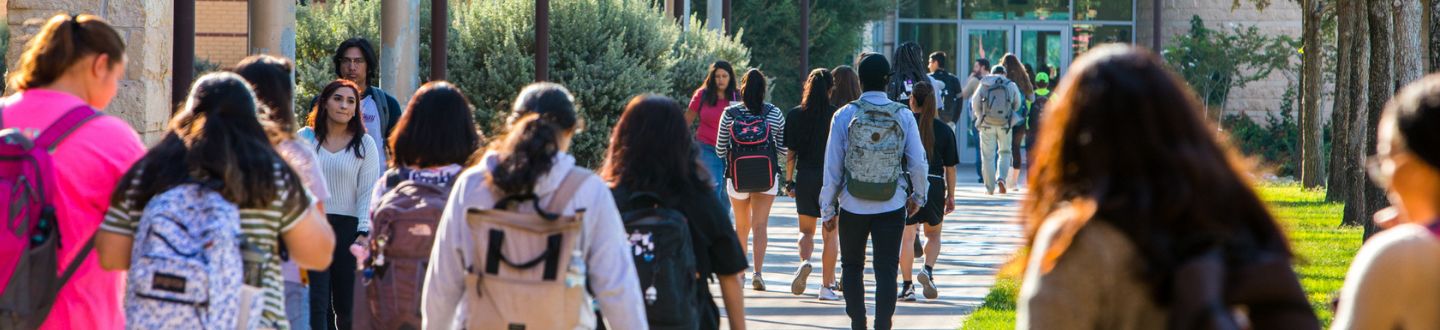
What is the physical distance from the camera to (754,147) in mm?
11281

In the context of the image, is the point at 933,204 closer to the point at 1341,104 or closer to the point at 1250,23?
the point at 1341,104

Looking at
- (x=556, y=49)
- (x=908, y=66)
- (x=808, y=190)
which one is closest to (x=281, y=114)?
(x=808, y=190)

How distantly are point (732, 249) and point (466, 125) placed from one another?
0.93m

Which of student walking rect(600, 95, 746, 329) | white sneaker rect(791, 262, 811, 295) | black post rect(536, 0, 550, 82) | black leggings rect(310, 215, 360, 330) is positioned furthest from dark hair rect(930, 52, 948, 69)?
student walking rect(600, 95, 746, 329)

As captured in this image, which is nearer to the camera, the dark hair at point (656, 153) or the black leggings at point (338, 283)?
the dark hair at point (656, 153)

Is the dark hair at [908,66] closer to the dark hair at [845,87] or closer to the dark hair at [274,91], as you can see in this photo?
the dark hair at [845,87]

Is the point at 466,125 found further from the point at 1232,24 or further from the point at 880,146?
the point at 1232,24

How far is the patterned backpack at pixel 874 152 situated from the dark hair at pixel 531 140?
3.73m

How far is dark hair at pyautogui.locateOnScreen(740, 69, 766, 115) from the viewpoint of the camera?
11.1 meters

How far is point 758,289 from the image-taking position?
11.5 metres

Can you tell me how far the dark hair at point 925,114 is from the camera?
10.2 metres

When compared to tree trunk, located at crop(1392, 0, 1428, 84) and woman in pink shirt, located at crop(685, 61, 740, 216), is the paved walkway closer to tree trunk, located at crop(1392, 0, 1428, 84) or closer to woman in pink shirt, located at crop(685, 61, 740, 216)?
woman in pink shirt, located at crop(685, 61, 740, 216)

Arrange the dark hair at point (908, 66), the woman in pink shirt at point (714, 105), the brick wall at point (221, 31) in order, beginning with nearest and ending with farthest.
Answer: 1. the dark hair at point (908, 66)
2. the woman in pink shirt at point (714, 105)
3. the brick wall at point (221, 31)

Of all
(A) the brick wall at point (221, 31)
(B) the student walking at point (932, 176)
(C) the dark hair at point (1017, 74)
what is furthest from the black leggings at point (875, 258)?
(A) the brick wall at point (221, 31)
